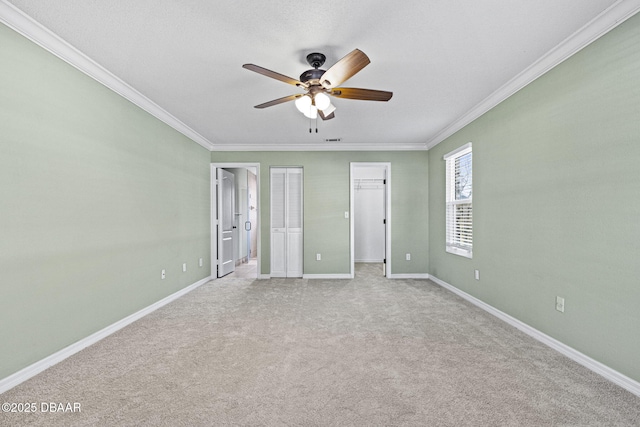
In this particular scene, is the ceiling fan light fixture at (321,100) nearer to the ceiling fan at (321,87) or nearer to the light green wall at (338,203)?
the ceiling fan at (321,87)

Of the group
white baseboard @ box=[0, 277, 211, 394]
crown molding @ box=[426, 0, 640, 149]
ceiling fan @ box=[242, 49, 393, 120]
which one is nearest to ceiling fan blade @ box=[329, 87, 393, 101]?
ceiling fan @ box=[242, 49, 393, 120]

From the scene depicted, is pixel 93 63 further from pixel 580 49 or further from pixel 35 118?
pixel 580 49

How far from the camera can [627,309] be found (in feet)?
6.40

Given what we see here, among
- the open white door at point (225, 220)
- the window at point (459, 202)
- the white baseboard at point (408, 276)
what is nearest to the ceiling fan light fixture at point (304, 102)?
the window at point (459, 202)

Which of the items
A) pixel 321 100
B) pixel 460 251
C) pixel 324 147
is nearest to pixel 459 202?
pixel 460 251

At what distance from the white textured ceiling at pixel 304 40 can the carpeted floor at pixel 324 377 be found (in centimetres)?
240

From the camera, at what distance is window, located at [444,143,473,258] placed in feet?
13.6

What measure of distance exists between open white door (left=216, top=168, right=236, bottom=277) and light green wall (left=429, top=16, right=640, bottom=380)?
427 cm

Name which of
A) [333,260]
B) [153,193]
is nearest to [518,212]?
[333,260]

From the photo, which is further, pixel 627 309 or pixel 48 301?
pixel 48 301

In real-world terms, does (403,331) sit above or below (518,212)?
below

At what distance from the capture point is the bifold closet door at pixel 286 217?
565 cm

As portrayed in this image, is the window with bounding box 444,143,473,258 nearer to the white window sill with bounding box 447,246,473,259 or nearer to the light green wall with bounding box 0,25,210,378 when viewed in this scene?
the white window sill with bounding box 447,246,473,259

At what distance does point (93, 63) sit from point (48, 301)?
195cm
